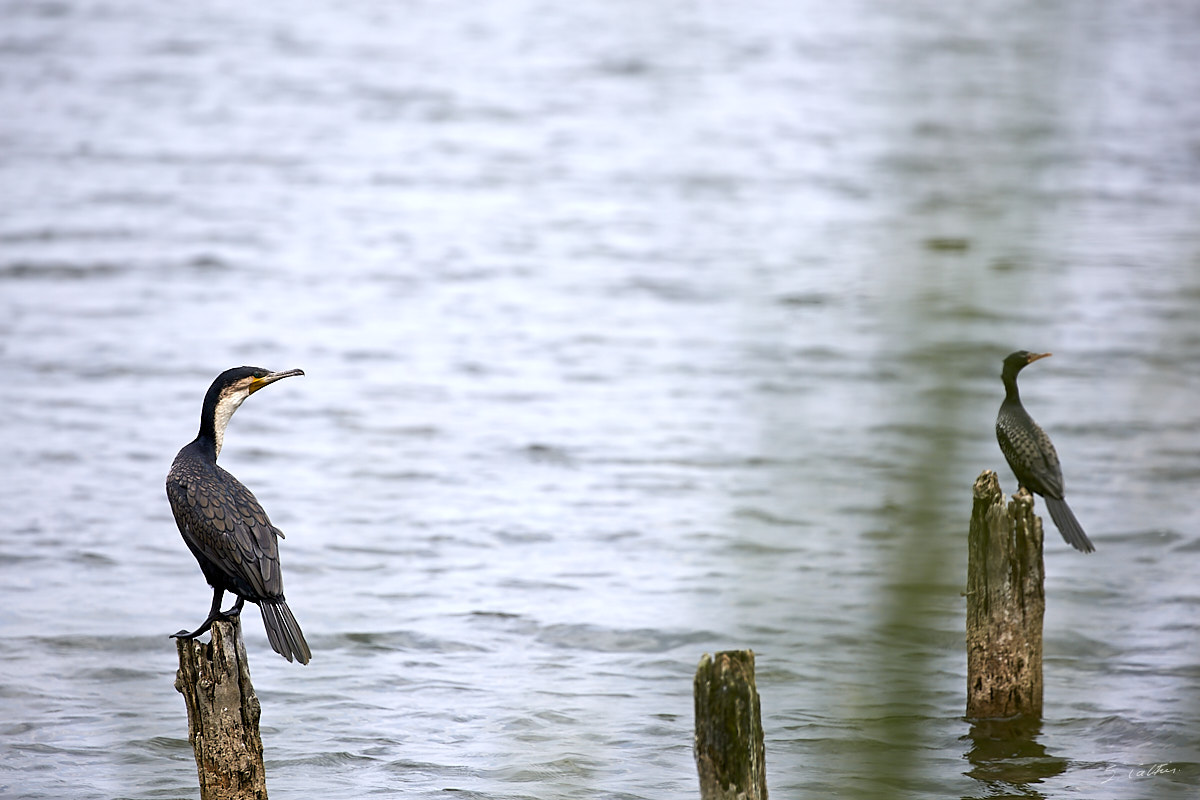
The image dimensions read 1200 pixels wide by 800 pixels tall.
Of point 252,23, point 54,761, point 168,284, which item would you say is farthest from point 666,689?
point 252,23

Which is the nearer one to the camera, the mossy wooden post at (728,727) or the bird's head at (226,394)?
the mossy wooden post at (728,727)

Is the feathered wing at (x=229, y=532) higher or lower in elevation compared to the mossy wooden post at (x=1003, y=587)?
higher

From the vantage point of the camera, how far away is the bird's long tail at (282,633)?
5.86 meters

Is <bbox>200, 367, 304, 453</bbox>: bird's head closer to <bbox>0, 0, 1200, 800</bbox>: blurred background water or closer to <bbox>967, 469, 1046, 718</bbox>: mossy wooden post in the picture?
<bbox>0, 0, 1200, 800</bbox>: blurred background water

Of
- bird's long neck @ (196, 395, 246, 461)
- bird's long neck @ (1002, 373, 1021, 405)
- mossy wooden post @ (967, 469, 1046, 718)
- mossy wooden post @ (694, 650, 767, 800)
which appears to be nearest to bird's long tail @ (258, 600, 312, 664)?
bird's long neck @ (196, 395, 246, 461)

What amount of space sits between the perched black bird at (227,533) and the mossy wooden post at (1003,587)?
10.6ft

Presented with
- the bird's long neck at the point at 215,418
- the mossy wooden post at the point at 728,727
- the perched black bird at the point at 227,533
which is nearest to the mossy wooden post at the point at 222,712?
the perched black bird at the point at 227,533

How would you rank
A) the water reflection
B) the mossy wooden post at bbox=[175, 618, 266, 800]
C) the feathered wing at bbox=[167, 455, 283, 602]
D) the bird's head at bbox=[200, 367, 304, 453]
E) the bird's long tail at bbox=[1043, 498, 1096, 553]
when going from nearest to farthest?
the mossy wooden post at bbox=[175, 618, 266, 800] → the feathered wing at bbox=[167, 455, 283, 602] → the bird's head at bbox=[200, 367, 304, 453] → the water reflection → the bird's long tail at bbox=[1043, 498, 1096, 553]

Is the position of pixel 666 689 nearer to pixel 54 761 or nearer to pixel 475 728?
pixel 475 728

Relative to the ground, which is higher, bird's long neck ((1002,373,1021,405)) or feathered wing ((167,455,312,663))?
bird's long neck ((1002,373,1021,405))

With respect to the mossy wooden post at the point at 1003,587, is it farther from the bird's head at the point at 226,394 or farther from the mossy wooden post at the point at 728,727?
the bird's head at the point at 226,394

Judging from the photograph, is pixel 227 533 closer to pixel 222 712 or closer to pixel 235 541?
pixel 235 541

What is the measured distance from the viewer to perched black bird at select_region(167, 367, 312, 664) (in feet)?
18.9

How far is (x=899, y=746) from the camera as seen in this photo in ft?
4.67
